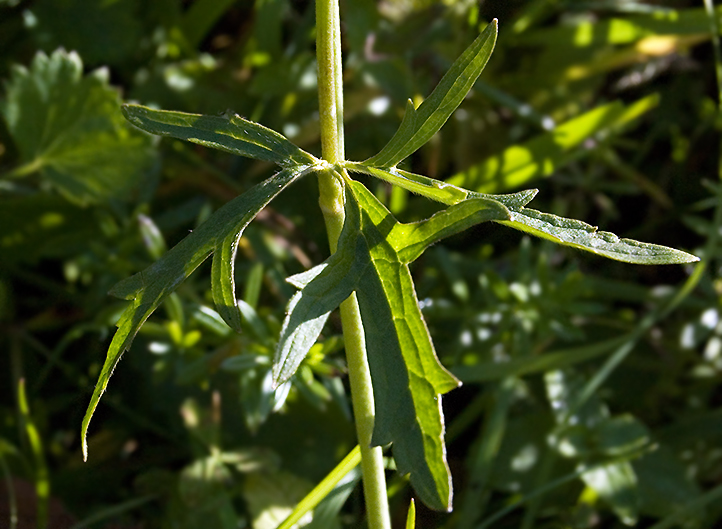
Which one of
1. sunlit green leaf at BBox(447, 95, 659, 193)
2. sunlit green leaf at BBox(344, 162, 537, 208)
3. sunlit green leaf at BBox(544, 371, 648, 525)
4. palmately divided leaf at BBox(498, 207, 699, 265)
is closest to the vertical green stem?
sunlit green leaf at BBox(344, 162, 537, 208)

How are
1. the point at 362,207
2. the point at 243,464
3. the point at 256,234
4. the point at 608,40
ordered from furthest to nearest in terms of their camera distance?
1. the point at 608,40
2. the point at 256,234
3. the point at 243,464
4. the point at 362,207

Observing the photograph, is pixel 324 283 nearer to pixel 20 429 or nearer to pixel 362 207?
pixel 362 207

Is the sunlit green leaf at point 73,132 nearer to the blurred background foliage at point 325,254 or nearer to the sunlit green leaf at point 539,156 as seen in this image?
the blurred background foliage at point 325,254

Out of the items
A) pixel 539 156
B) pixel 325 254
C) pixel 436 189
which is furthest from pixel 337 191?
pixel 539 156

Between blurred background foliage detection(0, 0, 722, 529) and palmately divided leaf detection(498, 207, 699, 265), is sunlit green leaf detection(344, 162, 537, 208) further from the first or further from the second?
blurred background foliage detection(0, 0, 722, 529)

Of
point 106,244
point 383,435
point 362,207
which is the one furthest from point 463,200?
point 106,244

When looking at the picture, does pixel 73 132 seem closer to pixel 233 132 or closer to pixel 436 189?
pixel 233 132
